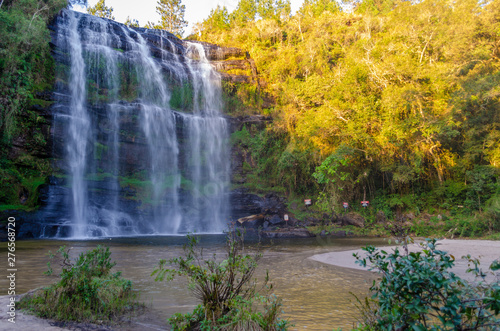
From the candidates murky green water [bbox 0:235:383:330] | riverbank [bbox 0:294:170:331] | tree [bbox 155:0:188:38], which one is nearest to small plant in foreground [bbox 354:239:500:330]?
murky green water [bbox 0:235:383:330]

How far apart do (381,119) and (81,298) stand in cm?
2025

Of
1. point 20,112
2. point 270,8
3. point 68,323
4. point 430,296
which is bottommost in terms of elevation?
point 68,323

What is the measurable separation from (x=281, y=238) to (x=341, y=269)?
1021cm

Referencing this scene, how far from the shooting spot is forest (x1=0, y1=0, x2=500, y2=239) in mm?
18578

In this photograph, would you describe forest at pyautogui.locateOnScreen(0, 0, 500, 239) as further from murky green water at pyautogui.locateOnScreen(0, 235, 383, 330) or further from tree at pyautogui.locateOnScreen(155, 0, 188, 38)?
tree at pyautogui.locateOnScreen(155, 0, 188, 38)

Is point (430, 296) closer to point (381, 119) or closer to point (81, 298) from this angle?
point (81, 298)

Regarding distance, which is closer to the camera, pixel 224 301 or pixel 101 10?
pixel 224 301

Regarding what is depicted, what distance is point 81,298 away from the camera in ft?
14.5

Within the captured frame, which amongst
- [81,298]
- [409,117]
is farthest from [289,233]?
[81,298]

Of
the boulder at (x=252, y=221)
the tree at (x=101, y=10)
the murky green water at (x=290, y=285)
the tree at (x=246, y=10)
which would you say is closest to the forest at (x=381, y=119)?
the boulder at (x=252, y=221)

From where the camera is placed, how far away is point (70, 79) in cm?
2300

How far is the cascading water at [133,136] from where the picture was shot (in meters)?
20.9

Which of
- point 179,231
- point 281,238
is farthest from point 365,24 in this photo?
point 179,231

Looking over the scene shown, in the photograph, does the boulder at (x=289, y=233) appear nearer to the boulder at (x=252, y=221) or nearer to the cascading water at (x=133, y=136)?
the boulder at (x=252, y=221)
